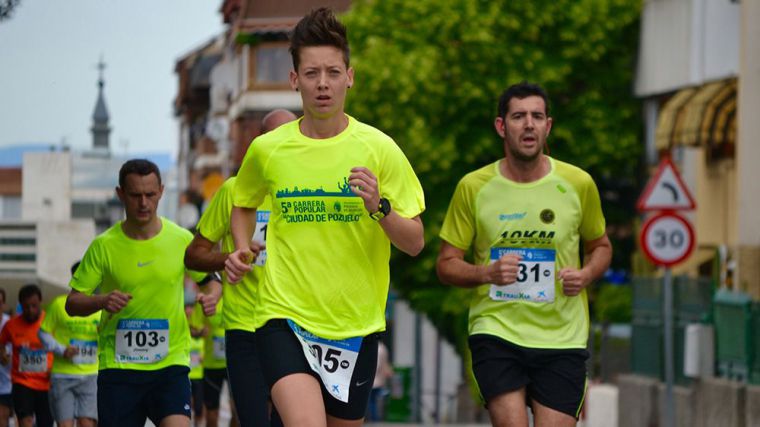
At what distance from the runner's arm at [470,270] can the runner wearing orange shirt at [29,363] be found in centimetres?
749

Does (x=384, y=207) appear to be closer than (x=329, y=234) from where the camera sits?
Yes

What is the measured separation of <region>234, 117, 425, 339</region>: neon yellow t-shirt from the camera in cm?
887

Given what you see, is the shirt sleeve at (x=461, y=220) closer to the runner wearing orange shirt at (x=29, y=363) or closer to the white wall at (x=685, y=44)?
the runner wearing orange shirt at (x=29, y=363)

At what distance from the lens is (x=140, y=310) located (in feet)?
41.4

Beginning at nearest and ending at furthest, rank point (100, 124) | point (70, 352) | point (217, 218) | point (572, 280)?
point (572, 280) → point (217, 218) → point (70, 352) → point (100, 124)

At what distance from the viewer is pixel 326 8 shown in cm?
908

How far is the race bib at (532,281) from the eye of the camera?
35.2 ft

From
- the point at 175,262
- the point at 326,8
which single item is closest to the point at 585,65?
the point at 175,262

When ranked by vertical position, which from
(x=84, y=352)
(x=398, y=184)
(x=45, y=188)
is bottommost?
(x=84, y=352)

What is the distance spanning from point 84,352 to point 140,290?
393 cm

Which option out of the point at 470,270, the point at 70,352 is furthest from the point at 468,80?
the point at 470,270

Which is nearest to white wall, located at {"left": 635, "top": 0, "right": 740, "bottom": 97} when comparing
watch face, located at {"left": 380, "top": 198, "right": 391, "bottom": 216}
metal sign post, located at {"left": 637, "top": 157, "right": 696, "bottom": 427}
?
metal sign post, located at {"left": 637, "top": 157, "right": 696, "bottom": 427}

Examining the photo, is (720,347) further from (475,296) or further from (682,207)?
(475,296)

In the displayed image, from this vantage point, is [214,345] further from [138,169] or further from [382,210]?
[382,210]
